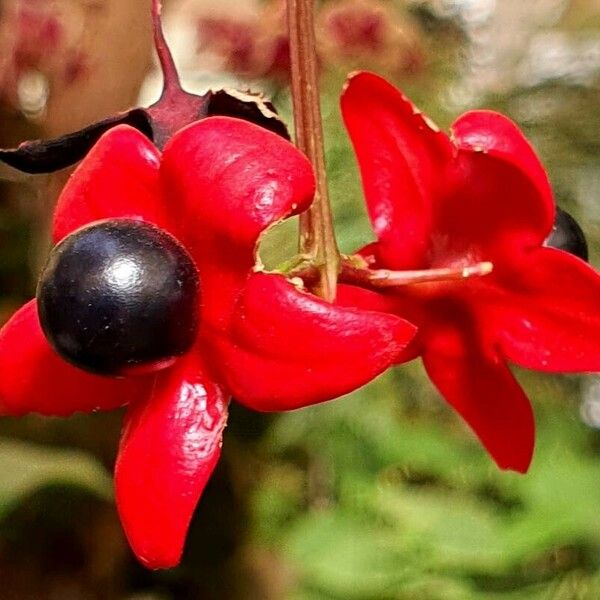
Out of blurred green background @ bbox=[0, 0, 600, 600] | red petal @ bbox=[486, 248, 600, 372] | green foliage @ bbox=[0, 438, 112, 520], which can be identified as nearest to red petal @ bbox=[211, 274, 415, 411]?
red petal @ bbox=[486, 248, 600, 372]

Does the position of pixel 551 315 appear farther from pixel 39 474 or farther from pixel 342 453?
pixel 342 453

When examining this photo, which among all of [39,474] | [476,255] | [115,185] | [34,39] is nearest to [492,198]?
[476,255]

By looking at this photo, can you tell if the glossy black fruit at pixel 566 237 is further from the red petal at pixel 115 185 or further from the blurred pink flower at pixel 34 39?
the blurred pink flower at pixel 34 39

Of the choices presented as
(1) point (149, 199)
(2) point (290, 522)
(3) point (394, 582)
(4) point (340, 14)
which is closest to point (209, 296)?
(1) point (149, 199)

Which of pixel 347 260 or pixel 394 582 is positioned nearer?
pixel 347 260

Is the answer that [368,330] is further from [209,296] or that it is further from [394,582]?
[394,582]

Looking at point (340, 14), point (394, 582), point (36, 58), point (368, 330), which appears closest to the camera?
point (368, 330)
